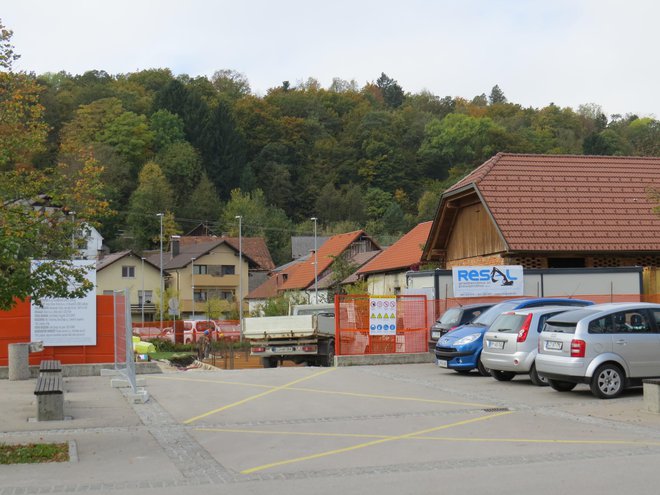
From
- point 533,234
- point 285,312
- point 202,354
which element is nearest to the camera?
point 533,234

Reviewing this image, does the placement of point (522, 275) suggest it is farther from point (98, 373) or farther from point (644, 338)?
point (98, 373)

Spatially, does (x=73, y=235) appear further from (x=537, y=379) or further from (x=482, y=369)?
→ (x=482, y=369)

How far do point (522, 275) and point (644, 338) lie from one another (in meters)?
11.2

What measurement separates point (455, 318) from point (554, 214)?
984cm

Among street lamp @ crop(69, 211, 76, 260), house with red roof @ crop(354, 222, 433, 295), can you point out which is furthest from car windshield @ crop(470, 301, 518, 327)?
house with red roof @ crop(354, 222, 433, 295)

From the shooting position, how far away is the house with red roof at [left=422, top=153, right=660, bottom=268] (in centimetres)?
3097

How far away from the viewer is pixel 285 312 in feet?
194

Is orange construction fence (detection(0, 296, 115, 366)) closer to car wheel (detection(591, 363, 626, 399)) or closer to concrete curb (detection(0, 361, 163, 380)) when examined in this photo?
concrete curb (detection(0, 361, 163, 380))

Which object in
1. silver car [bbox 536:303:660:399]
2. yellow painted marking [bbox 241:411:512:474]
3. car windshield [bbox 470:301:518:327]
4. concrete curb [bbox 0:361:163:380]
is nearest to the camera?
yellow painted marking [bbox 241:411:512:474]

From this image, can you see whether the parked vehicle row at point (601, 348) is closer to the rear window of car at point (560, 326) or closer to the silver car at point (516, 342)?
the rear window of car at point (560, 326)

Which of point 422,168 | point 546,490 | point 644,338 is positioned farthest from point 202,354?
point 422,168

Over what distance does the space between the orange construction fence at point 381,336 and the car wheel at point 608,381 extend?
1028cm

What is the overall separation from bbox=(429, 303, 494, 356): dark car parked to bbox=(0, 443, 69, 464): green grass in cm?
1322

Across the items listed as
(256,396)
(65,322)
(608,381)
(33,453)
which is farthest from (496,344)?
(65,322)
